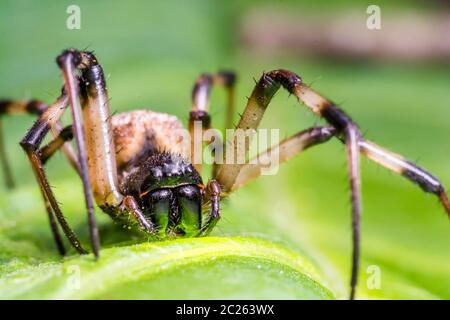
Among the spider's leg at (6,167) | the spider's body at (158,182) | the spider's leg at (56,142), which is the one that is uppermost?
the spider's leg at (56,142)

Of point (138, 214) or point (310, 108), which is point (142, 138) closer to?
point (138, 214)

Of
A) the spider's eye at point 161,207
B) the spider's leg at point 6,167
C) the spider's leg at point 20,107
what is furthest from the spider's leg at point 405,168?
the spider's leg at point 6,167

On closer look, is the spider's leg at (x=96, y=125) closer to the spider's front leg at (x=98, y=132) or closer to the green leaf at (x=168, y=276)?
the spider's front leg at (x=98, y=132)

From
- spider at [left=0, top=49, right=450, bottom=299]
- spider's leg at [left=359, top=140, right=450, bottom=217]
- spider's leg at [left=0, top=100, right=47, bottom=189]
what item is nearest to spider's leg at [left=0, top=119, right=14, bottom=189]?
spider's leg at [left=0, top=100, right=47, bottom=189]

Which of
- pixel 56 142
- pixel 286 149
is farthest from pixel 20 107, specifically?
pixel 286 149

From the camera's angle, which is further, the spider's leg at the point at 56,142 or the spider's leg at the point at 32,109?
the spider's leg at the point at 32,109
